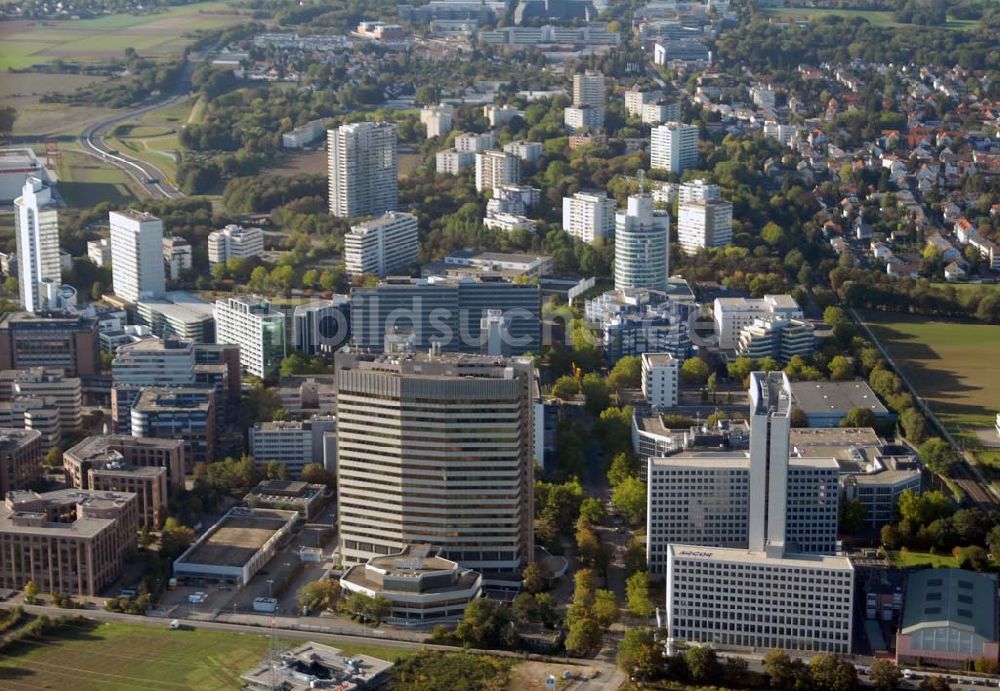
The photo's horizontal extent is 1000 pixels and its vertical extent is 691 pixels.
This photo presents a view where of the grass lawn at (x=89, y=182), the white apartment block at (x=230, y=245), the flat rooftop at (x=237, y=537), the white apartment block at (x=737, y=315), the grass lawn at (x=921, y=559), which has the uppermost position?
the grass lawn at (x=89, y=182)

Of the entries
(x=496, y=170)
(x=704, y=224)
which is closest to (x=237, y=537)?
(x=704, y=224)

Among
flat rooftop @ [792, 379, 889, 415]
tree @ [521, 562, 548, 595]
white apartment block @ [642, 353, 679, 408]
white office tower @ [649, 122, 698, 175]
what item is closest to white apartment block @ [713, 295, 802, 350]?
flat rooftop @ [792, 379, 889, 415]

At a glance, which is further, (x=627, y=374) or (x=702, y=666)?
(x=627, y=374)

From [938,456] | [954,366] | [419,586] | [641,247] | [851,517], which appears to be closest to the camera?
[419,586]

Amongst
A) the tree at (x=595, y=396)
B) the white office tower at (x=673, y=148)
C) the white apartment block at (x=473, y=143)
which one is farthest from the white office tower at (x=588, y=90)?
the tree at (x=595, y=396)

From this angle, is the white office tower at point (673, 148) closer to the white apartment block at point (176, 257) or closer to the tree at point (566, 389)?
the white apartment block at point (176, 257)

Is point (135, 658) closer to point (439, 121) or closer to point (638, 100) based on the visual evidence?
point (439, 121)

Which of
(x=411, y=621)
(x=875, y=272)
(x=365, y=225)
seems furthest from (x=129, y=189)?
(x=411, y=621)
